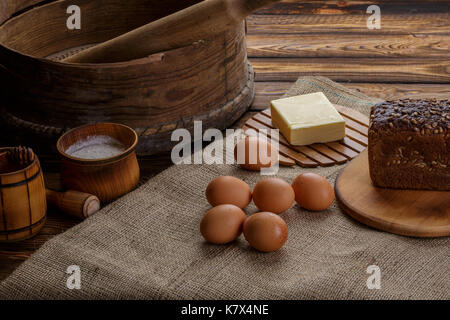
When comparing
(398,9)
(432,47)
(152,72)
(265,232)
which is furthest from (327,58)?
(265,232)

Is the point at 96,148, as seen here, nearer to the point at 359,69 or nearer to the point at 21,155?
the point at 21,155

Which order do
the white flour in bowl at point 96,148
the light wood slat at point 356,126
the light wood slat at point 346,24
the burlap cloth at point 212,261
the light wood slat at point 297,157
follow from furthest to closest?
the light wood slat at point 346,24 → the light wood slat at point 356,126 → the light wood slat at point 297,157 → the white flour in bowl at point 96,148 → the burlap cloth at point 212,261

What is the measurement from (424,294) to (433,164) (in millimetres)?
357

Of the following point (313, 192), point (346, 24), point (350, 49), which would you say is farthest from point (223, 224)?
point (346, 24)

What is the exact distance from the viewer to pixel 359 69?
6.94ft

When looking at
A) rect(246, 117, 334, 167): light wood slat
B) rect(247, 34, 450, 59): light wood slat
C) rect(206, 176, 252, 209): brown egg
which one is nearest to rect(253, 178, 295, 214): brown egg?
rect(206, 176, 252, 209): brown egg

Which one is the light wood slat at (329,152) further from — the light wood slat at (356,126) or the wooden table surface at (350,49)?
the wooden table surface at (350,49)

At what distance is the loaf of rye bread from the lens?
1412mm

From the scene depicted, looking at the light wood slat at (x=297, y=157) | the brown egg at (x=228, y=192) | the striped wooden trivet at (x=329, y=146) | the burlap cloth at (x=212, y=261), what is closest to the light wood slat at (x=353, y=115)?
the striped wooden trivet at (x=329, y=146)

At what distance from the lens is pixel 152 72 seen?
1536mm

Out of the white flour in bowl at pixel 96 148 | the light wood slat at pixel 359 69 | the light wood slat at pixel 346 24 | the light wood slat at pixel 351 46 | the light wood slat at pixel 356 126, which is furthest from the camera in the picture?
the light wood slat at pixel 346 24

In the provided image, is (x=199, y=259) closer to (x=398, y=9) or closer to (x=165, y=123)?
(x=165, y=123)

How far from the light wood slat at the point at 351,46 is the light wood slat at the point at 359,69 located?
0.15 feet

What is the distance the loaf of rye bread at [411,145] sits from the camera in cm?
141
